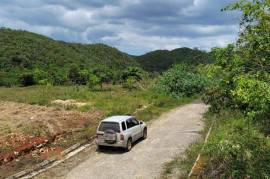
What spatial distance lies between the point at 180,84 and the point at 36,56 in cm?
5184

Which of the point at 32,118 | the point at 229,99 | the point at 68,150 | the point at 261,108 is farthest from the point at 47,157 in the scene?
the point at 261,108

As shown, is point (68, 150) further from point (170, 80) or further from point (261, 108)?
point (170, 80)

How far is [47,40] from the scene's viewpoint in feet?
373

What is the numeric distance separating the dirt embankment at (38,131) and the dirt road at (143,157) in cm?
217

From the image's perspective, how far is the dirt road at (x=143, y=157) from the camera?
17.4m

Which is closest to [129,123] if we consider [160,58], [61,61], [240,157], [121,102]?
[240,157]

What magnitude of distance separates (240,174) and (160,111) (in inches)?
1010

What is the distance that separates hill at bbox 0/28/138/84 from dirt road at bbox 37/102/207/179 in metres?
50.1

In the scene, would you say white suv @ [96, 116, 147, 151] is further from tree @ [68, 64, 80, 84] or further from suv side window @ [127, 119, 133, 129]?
tree @ [68, 64, 80, 84]

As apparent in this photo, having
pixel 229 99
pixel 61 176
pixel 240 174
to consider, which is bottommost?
pixel 61 176

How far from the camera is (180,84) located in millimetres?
52750

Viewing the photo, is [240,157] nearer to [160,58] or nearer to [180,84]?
[180,84]

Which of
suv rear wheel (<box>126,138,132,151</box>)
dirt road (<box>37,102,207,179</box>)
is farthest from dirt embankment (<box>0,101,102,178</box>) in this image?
suv rear wheel (<box>126,138,132,151</box>)

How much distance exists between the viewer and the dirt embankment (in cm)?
1925
